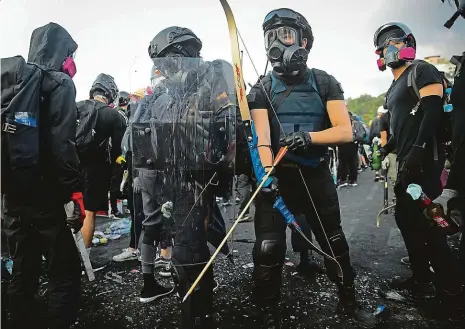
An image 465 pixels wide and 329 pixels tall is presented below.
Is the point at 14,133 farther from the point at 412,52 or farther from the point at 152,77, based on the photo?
the point at 412,52

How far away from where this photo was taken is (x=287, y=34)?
2.56m

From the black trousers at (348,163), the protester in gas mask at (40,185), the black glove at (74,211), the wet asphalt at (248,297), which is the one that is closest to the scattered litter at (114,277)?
the wet asphalt at (248,297)

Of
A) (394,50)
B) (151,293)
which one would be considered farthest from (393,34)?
(151,293)

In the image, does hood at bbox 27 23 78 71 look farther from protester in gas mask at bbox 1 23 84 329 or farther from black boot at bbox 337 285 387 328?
black boot at bbox 337 285 387 328

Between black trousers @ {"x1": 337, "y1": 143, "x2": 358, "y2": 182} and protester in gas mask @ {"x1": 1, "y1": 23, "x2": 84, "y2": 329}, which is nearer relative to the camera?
protester in gas mask @ {"x1": 1, "y1": 23, "x2": 84, "y2": 329}

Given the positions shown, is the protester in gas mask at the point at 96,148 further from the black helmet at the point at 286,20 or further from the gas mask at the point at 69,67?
the black helmet at the point at 286,20

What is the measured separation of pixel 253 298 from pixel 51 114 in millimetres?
1794

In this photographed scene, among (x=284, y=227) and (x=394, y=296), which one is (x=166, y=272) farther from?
(x=394, y=296)

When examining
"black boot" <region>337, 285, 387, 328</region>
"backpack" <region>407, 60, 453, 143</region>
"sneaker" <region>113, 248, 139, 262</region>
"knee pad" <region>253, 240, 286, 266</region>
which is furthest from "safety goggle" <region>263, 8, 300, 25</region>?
"sneaker" <region>113, 248, 139, 262</region>

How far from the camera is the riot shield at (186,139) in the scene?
80.7 inches

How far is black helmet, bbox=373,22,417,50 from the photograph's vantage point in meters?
2.98

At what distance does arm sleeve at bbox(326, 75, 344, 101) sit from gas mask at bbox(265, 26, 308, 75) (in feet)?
0.78

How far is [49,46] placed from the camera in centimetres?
244

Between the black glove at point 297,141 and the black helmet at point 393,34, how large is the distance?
4.60 feet
